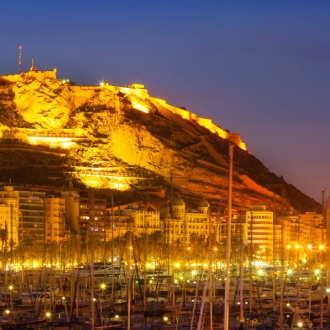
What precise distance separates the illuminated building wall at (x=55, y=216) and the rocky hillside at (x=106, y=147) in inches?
812

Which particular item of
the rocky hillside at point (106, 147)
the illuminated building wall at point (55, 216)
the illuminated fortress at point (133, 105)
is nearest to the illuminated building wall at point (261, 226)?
the rocky hillside at point (106, 147)

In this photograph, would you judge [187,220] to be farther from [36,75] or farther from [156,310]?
[156,310]

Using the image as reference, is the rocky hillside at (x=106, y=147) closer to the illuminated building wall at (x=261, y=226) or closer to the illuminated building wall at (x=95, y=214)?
the illuminated building wall at (x=261, y=226)

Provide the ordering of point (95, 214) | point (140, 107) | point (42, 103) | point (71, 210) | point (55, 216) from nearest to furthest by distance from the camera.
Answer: point (55, 216)
point (95, 214)
point (71, 210)
point (42, 103)
point (140, 107)

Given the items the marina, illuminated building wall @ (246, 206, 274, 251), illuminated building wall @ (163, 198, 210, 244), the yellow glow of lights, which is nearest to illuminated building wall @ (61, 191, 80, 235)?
illuminated building wall @ (163, 198, 210, 244)

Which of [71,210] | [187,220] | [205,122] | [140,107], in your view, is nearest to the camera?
[71,210]

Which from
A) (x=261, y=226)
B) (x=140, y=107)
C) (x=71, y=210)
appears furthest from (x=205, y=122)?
(x=71, y=210)

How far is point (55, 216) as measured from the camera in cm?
12219

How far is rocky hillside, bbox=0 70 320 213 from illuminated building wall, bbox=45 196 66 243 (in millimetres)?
20629

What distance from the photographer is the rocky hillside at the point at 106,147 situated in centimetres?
14962

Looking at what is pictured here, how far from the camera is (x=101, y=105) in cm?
16538

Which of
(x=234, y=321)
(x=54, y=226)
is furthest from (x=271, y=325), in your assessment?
(x=54, y=226)

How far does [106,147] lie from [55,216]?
36.2 meters

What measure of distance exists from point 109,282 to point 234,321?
78.6ft
